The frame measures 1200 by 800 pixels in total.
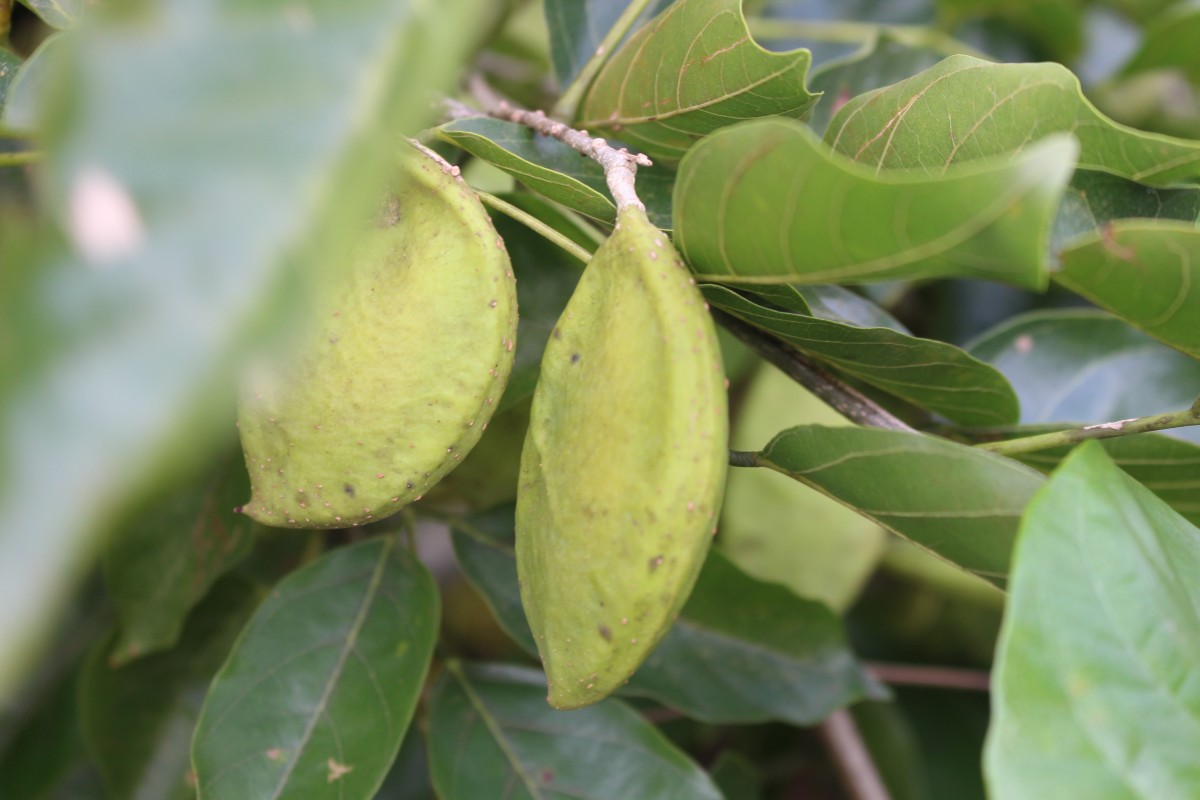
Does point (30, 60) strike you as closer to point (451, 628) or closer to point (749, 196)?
point (749, 196)

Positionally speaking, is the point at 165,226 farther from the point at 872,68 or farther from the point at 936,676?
the point at 936,676

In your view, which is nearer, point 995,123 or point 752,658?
point 995,123

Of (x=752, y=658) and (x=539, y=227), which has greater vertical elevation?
(x=539, y=227)

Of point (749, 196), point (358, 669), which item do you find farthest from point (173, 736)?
point (749, 196)

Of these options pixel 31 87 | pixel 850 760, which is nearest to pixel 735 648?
pixel 850 760

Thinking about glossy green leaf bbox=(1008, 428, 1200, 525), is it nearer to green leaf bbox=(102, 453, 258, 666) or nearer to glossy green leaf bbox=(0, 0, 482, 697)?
glossy green leaf bbox=(0, 0, 482, 697)

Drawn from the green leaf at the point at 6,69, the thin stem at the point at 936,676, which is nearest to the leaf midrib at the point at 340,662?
the green leaf at the point at 6,69
